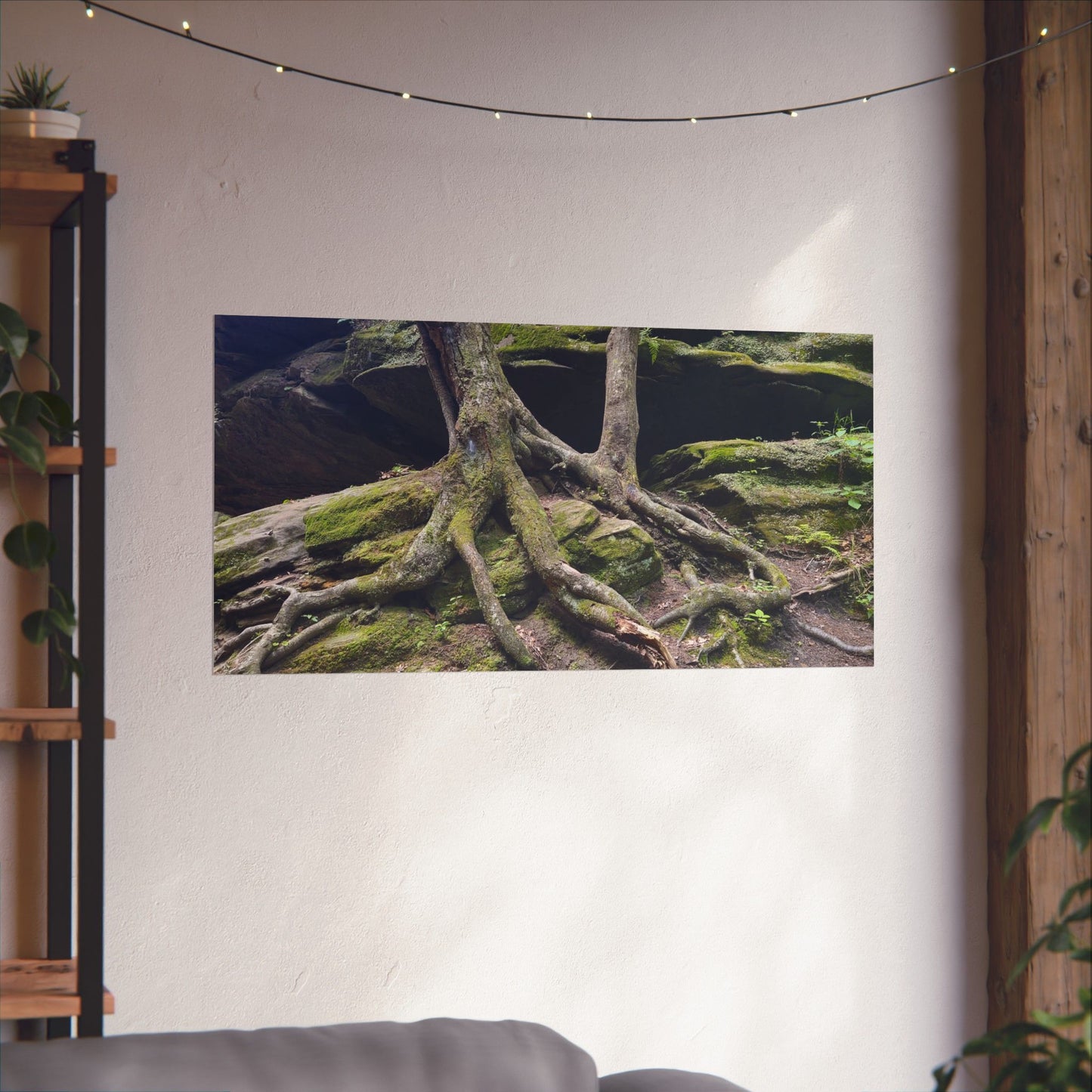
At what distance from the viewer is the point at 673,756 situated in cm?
246

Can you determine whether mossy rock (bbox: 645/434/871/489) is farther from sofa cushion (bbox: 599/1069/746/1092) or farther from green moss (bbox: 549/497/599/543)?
sofa cushion (bbox: 599/1069/746/1092)

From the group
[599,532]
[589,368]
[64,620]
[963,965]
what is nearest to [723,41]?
[589,368]

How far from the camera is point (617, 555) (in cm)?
247

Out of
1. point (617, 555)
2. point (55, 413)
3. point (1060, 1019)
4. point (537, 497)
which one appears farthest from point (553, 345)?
point (1060, 1019)

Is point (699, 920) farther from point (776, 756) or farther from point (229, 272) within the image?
point (229, 272)

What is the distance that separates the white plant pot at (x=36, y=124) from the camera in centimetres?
198

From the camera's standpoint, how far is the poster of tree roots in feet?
7.61

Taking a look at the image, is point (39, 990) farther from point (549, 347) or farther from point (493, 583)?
point (549, 347)

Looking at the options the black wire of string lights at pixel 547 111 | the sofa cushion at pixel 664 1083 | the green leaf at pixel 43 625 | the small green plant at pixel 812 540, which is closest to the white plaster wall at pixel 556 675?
the black wire of string lights at pixel 547 111

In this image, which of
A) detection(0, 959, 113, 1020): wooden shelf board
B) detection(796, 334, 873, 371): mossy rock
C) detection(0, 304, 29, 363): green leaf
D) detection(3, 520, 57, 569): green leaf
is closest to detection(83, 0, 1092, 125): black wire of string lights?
detection(796, 334, 873, 371): mossy rock

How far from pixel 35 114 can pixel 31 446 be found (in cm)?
65

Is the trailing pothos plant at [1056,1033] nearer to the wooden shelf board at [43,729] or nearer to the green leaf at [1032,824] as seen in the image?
the green leaf at [1032,824]

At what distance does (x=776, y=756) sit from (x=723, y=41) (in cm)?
166

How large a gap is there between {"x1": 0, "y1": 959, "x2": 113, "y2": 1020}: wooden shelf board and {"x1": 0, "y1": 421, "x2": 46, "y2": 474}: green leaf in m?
0.89
